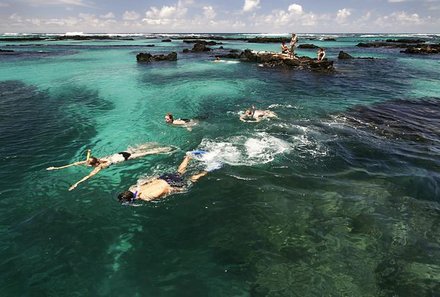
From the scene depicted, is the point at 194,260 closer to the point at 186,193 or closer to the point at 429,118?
the point at 186,193

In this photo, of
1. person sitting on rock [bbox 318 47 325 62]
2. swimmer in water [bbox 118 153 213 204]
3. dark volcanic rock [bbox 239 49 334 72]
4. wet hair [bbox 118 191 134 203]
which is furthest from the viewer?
person sitting on rock [bbox 318 47 325 62]

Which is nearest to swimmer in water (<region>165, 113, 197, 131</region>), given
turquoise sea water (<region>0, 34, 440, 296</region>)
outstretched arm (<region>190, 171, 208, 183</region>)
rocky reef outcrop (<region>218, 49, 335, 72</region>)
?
turquoise sea water (<region>0, 34, 440, 296</region>)

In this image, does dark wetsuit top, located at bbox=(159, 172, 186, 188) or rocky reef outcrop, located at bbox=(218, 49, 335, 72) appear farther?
rocky reef outcrop, located at bbox=(218, 49, 335, 72)

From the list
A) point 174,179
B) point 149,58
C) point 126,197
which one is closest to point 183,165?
point 174,179

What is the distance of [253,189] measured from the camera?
1228 centimetres

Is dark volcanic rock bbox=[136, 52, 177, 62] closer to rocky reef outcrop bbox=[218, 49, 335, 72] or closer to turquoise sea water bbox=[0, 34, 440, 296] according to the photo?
rocky reef outcrop bbox=[218, 49, 335, 72]

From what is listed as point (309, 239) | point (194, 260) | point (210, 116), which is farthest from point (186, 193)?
point (210, 116)

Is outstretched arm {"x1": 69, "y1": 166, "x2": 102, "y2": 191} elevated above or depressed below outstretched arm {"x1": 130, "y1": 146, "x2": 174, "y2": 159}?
below

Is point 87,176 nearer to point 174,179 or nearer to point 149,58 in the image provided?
point 174,179

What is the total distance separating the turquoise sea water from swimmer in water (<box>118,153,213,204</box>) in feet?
1.15

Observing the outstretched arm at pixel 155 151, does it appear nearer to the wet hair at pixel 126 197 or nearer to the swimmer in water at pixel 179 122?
the swimmer in water at pixel 179 122

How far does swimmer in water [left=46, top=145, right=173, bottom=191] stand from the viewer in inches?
544

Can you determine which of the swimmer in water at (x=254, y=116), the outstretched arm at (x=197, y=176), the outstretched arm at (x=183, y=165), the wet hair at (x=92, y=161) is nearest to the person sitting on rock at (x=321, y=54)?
the swimmer in water at (x=254, y=116)

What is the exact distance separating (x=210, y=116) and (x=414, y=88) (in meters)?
21.1
